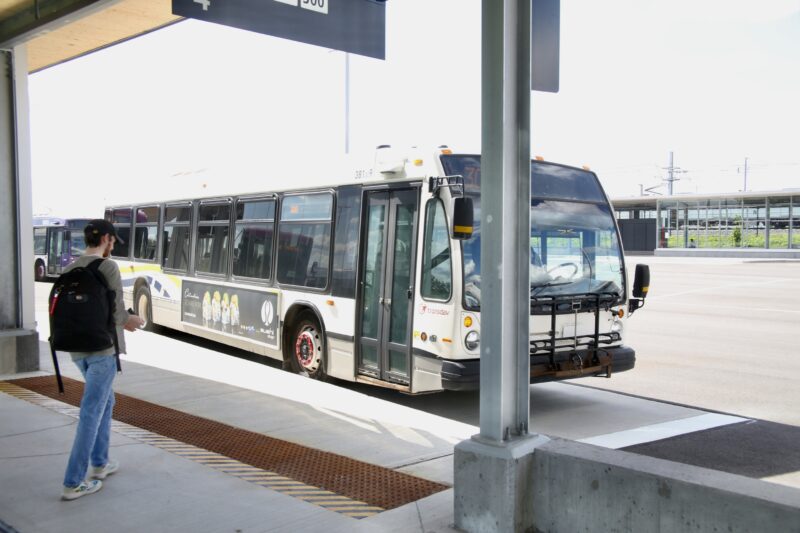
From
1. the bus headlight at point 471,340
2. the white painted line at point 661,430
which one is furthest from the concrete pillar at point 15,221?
the white painted line at point 661,430

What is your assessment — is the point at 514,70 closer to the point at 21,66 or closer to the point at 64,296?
the point at 64,296

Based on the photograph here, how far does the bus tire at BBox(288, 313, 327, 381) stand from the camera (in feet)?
32.0

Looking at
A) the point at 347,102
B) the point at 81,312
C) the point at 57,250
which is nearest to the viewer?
the point at 81,312

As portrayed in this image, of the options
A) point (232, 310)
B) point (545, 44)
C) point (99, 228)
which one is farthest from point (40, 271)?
point (545, 44)

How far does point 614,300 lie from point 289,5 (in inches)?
185

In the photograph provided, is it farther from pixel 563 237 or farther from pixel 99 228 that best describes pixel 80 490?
pixel 563 237

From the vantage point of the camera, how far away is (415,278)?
8156 millimetres

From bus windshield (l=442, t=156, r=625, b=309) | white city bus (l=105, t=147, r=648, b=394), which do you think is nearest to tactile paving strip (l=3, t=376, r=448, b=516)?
white city bus (l=105, t=147, r=648, b=394)

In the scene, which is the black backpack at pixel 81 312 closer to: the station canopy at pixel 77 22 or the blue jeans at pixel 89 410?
the blue jeans at pixel 89 410

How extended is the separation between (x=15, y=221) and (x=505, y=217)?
7941 mm

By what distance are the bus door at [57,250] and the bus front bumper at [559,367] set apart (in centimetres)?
3070

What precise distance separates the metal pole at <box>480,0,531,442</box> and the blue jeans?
254 cm

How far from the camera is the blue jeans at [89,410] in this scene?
16.2ft

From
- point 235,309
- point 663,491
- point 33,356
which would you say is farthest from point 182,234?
point 663,491
